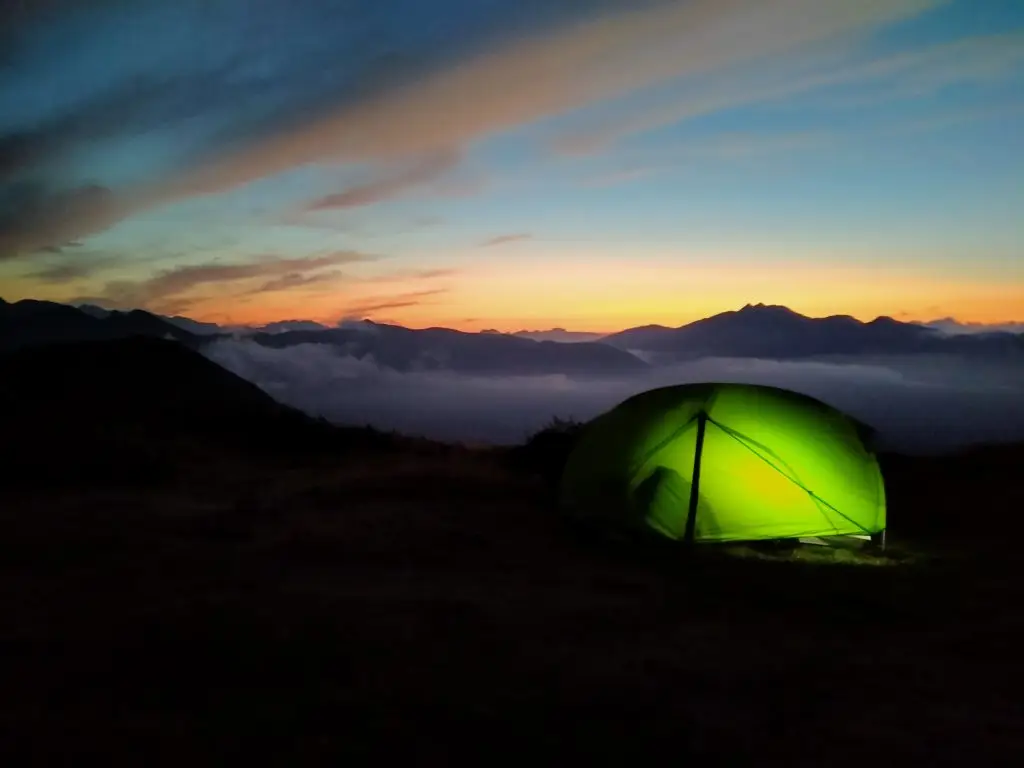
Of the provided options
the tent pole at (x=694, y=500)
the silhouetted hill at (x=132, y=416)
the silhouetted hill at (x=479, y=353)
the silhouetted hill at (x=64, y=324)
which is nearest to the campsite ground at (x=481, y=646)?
the tent pole at (x=694, y=500)

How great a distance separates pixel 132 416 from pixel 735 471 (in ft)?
55.7

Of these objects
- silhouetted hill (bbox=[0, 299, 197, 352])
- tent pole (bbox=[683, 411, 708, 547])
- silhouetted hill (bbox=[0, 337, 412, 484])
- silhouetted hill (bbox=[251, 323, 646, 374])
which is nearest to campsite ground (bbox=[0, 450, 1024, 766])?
tent pole (bbox=[683, 411, 708, 547])

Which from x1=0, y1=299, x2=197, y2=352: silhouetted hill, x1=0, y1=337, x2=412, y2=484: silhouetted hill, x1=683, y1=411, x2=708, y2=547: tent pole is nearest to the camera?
x1=683, y1=411, x2=708, y2=547: tent pole

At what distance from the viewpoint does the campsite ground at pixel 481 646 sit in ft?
14.5

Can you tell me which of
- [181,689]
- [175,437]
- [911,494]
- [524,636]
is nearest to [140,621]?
[181,689]

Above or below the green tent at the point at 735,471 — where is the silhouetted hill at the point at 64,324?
above

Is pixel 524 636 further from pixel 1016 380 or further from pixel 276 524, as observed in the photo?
pixel 1016 380

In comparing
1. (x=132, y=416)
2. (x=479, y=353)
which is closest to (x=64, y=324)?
(x=479, y=353)

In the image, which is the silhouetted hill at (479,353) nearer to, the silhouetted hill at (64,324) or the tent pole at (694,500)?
the silhouetted hill at (64,324)

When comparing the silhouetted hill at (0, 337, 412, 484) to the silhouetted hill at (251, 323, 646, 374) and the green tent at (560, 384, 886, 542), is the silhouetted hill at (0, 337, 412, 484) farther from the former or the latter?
the silhouetted hill at (251, 323, 646, 374)

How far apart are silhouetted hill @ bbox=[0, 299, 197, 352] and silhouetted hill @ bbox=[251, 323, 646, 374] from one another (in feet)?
54.8

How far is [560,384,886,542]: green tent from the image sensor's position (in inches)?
364

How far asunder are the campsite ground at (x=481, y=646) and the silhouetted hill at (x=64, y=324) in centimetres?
7034

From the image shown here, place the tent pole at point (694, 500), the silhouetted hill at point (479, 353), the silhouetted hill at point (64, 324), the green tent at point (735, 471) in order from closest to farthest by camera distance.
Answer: the tent pole at point (694, 500) < the green tent at point (735, 471) < the silhouetted hill at point (479, 353) < the silhouetted hill at point (64, 324)
